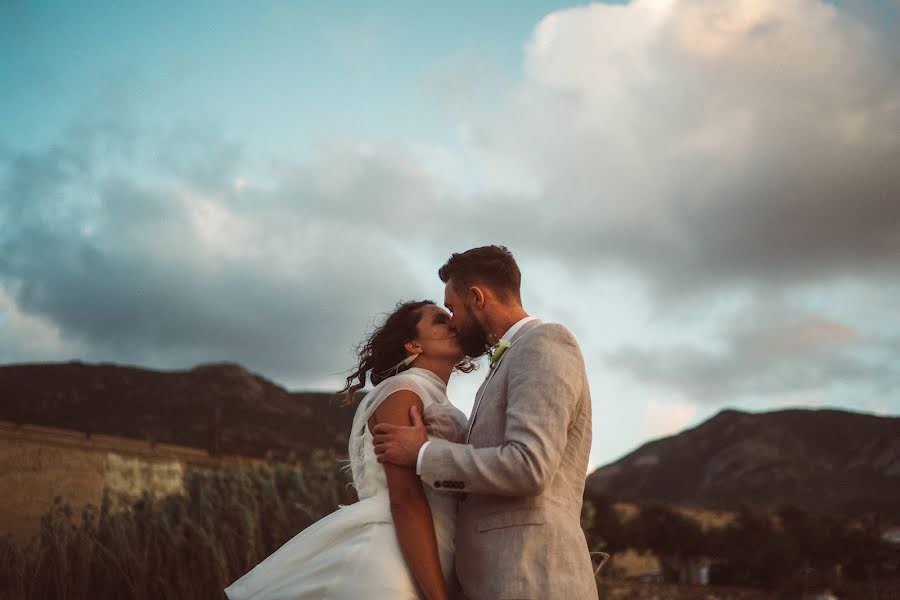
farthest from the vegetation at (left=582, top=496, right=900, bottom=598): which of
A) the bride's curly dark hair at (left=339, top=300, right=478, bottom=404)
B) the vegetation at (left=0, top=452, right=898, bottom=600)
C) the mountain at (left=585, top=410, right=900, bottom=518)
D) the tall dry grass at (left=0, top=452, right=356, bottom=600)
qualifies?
the bride's curly dark hair at (left=339, top=300, right=478, bottom=404)

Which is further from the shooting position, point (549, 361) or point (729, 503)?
point (729, 503)

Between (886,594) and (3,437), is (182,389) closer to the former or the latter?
(3,437)

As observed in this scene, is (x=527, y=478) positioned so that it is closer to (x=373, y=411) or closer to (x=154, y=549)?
(x=373, y=411)

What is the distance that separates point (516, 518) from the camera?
2777 mm

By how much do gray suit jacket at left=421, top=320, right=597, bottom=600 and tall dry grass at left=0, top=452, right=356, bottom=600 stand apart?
2736 millimetres

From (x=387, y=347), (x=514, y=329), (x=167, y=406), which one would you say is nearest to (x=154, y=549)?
(x=387, y=347)

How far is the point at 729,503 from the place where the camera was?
149ft

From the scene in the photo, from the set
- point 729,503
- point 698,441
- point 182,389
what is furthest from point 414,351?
point 698,441

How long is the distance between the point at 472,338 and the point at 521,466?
0.95 metres

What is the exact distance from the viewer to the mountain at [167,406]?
116 feet

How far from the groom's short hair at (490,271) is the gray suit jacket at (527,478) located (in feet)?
1.22

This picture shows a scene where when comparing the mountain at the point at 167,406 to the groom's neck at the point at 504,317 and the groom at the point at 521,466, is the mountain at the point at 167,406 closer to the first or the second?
the groom's neck at the point at 504,317

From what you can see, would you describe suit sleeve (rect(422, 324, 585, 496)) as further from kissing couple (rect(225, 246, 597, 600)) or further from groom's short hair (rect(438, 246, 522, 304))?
groom's short hair (rect(438, 246, 522, 304))

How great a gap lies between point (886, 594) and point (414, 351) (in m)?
16.6
